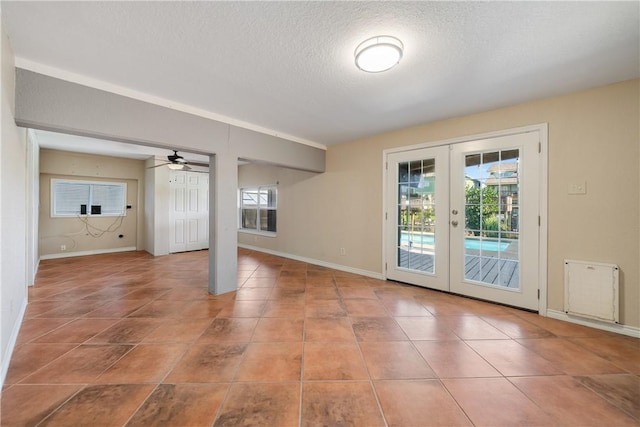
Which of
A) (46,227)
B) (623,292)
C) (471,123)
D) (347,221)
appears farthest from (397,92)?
(46,227)

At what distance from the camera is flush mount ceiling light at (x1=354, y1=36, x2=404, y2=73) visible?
5.78 feet

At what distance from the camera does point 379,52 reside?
180cm

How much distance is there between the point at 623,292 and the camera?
2340 mm

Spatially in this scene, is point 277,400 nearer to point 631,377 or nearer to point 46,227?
point 631,377

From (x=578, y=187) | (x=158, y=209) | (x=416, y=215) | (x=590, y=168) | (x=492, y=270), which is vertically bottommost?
(x=492, y=270)

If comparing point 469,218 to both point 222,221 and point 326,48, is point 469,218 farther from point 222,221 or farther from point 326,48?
point 222,221

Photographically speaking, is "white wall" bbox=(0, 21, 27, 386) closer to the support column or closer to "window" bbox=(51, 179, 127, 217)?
the support column

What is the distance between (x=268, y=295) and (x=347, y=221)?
2051mm

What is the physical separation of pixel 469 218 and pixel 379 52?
98.1 inches

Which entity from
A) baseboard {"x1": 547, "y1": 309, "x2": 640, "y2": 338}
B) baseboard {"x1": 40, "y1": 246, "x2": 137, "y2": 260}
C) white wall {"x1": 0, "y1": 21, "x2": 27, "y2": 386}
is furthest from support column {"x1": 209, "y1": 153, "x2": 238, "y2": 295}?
baseboard {"x1": 40, "y1": 246, "x2": 137, "y2": 260}

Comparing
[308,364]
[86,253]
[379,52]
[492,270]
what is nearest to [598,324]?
[492,270]

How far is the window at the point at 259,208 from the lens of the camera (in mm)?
6418

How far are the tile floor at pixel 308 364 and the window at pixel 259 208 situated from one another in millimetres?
3372

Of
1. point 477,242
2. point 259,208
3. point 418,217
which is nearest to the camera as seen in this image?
point 477,242
